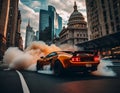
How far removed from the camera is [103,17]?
74000mm

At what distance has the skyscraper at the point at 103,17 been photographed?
219 feet

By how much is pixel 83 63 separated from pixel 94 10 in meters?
83.7

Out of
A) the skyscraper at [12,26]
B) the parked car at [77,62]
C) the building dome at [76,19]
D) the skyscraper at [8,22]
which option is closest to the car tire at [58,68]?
the parked car at [77,62]

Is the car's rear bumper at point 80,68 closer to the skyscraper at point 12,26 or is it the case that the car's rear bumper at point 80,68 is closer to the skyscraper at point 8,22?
the skyscraper at point 8,22

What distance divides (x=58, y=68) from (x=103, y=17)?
71.4 m

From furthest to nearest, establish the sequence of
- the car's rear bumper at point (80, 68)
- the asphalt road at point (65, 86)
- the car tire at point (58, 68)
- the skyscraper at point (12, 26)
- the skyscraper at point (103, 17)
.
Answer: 1. the skyscraper at point (12, 26)
2. the skyscraper at point (103, 17)
3. the car tire at point (58, 68)
4. the car's rear bumper at point (80, 68)
5. the asphalt road at point (65, 86)

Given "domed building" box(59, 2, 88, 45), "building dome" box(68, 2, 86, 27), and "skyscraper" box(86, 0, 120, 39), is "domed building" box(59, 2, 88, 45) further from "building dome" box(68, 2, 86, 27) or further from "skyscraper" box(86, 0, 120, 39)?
"skyscraper" box(86, 0, 120, 39)

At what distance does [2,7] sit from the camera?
100938mm

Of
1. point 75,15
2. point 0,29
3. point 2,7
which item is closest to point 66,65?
point 0,29

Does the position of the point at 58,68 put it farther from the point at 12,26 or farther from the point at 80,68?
the point at 12,26

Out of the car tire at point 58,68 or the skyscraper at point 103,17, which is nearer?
the car tire at point 58,68

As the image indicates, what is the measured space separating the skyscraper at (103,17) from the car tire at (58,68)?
6256 cm

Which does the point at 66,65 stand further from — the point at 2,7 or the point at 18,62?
the point at 2,7

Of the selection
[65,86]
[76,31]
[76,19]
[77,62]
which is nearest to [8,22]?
[76,19]
